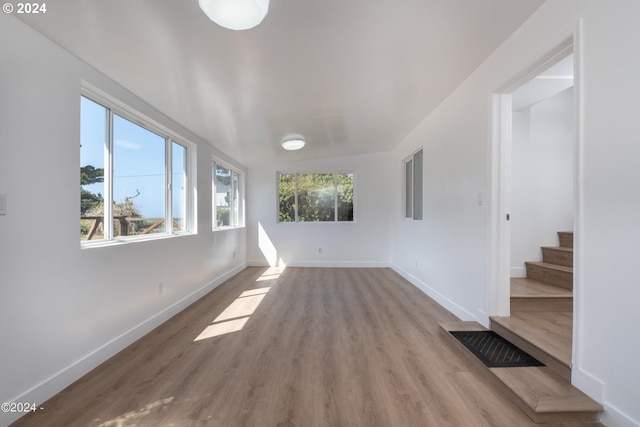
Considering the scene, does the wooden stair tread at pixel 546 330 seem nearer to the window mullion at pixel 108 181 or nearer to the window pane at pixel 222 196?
the window mullion at pixel 108 181

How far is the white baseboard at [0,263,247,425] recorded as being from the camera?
5.55 ft

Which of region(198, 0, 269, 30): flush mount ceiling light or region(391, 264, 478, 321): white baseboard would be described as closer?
region(198, 0, 269, 30): flush mount ceiling light

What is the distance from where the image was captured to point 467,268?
2.98 metres

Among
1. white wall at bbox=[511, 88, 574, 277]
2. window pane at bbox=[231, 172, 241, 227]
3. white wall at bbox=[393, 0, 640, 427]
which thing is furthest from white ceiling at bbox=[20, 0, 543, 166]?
window pane at bbox=[231, 172, 241, 227]

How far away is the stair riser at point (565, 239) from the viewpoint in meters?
3.64

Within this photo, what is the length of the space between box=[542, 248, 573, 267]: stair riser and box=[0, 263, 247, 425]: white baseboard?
445 cm

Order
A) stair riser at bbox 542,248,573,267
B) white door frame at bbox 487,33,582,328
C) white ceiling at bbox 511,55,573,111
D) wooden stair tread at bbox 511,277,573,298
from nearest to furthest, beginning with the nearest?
white door frame at bbox 487,33,582,328, white ceiling at bbox 511,55,573,111, wooden stair tread at bbox 511,277,573,298, stair riser at bbox 542,248,573,267

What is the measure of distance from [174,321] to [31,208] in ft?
6.17

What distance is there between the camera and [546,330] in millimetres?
2318

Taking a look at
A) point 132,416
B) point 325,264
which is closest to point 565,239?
point 325,264

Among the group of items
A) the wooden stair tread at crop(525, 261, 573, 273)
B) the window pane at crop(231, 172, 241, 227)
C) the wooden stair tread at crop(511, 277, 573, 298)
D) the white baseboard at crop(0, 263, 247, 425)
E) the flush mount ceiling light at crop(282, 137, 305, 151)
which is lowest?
the white baseboard at crop(0, 263, 247, 425)

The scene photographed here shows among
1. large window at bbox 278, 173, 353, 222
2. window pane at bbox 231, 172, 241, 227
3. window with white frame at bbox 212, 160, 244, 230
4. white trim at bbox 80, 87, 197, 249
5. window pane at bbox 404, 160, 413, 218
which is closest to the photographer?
white trim at bbox 80, 87, 197, 249

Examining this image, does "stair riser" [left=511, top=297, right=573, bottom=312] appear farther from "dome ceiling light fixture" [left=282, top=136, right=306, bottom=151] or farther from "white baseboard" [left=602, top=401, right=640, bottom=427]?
"dome ceiling light fixture" [left=282, top=136, right=306, bottom=151]

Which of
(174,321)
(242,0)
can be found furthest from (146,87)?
(174,321)
